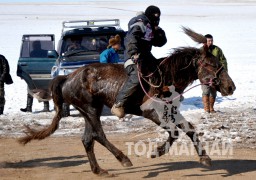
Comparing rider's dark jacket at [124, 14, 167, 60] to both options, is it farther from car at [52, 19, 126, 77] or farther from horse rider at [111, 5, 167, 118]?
car at [52, 19, 126, 77]

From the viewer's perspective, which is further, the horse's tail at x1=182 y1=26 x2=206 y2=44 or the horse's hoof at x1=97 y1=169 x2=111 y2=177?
the horse's hoof at x1=97 y1=169 x2=111 y2=177

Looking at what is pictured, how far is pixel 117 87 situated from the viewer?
9.40 metres

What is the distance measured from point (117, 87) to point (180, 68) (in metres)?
0.99

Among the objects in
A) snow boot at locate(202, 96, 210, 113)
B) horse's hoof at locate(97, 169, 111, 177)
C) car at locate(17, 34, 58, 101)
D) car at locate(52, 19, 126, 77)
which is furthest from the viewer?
car at locate(17, 34, 58, 101)

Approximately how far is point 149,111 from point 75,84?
51.3 inches

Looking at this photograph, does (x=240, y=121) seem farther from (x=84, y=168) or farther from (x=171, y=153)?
(x=84, y=168)

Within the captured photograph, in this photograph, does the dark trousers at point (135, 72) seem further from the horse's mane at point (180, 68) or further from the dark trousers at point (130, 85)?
the horse's mane at point (180, 68)

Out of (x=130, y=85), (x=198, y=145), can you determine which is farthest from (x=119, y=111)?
(x=198, y=145)

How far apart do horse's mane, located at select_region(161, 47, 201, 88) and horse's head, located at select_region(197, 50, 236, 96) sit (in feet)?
0.44

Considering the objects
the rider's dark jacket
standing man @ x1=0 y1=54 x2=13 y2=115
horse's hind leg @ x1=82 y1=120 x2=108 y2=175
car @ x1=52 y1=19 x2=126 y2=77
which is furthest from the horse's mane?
standing man @ x1=0 y1=54 x2=13 y2=115

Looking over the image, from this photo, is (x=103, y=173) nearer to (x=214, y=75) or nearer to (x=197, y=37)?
(x=214, y=75)

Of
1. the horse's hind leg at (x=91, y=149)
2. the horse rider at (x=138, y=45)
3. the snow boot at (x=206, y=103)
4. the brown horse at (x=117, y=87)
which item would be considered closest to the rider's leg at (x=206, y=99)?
the snow boot at (x=206, y=103)

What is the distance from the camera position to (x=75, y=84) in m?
9.63

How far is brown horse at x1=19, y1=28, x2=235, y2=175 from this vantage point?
8.88 metres
